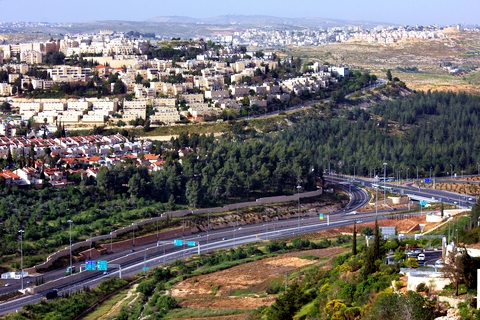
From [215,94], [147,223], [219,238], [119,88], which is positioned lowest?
[219,238]

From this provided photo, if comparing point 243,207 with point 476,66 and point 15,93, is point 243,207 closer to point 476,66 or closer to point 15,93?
point 15,93

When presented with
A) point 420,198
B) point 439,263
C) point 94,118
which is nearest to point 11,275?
point 439,263

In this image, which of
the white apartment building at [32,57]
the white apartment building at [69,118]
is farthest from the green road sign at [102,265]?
the white apartment building at [32,57]

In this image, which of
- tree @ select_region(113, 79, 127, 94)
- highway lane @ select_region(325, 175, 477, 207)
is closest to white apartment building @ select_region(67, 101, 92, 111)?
tree @ select_region(113, 79, 127, 94)

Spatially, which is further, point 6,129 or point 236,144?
point 6,129

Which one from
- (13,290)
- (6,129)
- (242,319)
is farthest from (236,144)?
(242,319)

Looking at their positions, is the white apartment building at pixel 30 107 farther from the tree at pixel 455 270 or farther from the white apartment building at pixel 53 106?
the tree at pixel 455 270

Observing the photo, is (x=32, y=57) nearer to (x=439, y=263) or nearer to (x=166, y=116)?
(x=166, y=116)
